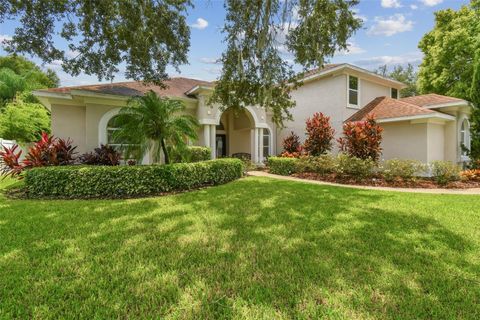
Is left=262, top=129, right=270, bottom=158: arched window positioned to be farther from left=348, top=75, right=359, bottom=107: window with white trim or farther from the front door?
left=348, top=75, right=359, bottom=107: window with white trim

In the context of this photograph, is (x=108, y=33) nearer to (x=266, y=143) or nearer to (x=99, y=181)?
(x=99, y=181)

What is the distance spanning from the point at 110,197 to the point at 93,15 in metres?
7.03

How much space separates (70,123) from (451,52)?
29.9 m

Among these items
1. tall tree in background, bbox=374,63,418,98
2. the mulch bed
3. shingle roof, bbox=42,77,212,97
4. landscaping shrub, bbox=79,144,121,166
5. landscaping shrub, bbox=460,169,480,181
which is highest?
tall tree in background, bbox=374,63,418,98

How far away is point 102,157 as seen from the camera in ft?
38.5

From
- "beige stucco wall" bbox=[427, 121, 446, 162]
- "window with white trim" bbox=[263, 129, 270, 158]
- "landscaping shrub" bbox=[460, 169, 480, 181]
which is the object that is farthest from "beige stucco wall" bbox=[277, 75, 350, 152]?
"landscaping shrub" bbox=[460, 169, 480, 181]

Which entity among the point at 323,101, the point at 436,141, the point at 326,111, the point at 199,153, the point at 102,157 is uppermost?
the point at 323,101

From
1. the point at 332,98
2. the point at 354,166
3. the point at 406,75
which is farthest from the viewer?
the point at 406,75

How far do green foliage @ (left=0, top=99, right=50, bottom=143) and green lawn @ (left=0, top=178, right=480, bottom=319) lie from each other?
1727cm

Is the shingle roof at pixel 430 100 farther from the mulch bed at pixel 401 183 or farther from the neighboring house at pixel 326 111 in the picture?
the mulch bed at pixel 401 183

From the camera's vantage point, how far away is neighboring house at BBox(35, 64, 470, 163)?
1281 centimetres

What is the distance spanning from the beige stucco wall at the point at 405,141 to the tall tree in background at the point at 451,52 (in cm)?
1047

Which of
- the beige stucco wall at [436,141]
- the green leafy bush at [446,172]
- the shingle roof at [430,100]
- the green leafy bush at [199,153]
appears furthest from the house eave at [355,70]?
the green leafy bush at [446,172]

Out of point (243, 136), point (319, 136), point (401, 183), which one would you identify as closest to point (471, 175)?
point (401, 183)
